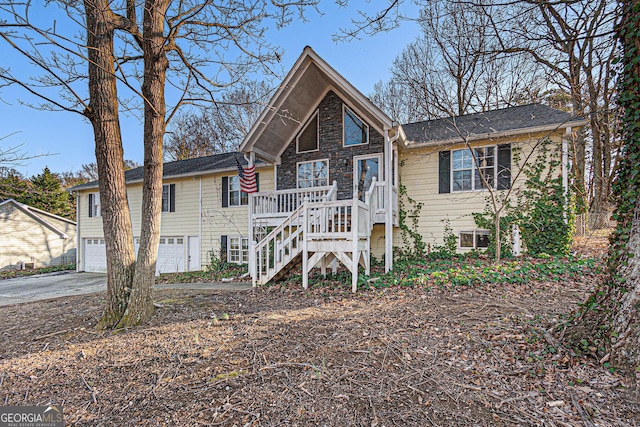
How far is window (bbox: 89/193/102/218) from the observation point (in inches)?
640

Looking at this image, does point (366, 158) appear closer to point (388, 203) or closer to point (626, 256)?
point (388, 203)

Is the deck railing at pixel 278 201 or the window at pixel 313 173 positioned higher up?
the window at pixel 313 173

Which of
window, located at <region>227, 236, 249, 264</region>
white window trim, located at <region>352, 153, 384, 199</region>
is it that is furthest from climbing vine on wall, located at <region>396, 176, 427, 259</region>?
window, located at <region>227, 236, 249, 264</region>

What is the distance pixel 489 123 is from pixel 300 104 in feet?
21.0

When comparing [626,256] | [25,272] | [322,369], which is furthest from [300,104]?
[25,272]

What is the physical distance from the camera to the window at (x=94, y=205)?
16.3 metres

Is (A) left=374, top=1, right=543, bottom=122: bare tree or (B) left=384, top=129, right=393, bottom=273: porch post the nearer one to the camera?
(B) left=384, top=129, right=393, bottom=273: porch post

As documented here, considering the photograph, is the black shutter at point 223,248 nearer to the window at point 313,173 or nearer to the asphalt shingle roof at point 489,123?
the window at point 313,173

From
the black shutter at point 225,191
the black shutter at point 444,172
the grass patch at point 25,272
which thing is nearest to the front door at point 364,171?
the black shutter at point 444,172

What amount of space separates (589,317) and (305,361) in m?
3.02

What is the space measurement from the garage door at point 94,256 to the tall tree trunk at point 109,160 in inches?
561

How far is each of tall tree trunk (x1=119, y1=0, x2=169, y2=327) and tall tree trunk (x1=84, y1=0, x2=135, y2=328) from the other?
0.81 ft

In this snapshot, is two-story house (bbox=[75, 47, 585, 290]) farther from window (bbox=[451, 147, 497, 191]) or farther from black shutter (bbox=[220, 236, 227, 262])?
black shutter (bbox=[220, 236, 227, 262])

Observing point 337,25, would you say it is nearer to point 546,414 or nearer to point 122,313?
point 546,414
